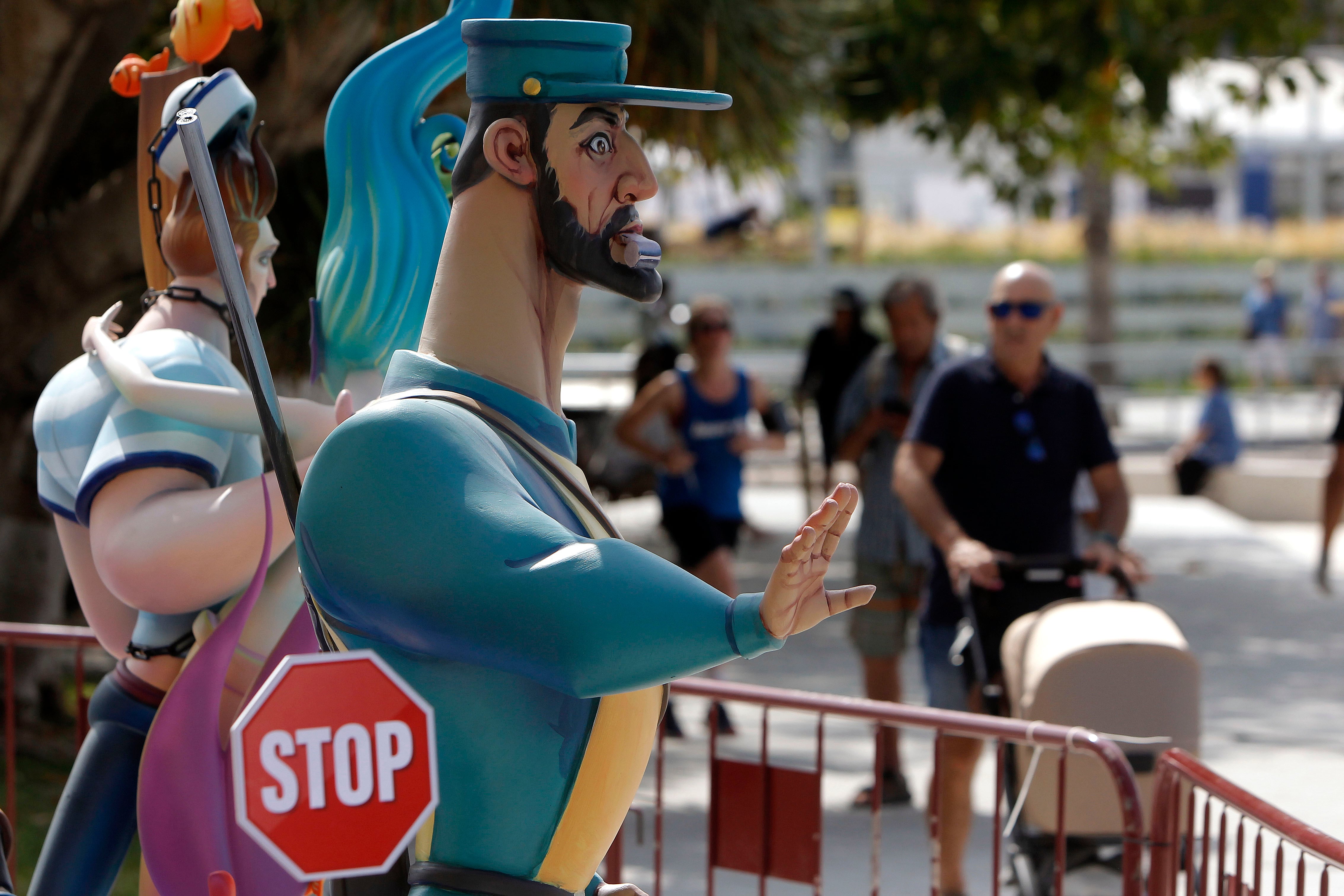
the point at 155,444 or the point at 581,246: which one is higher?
the point at 581,246

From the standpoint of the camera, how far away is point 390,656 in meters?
1.71

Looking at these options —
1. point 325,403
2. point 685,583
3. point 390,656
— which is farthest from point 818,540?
point 325,403

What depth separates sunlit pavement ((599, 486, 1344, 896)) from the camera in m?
4.95

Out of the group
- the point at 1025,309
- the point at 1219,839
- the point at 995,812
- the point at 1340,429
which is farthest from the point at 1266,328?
the point at 1219,839

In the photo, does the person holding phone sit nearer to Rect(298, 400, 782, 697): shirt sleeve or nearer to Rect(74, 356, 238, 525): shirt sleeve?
Rect(74, 356, 238, 525): shirt sleeve

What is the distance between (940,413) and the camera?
460 cm

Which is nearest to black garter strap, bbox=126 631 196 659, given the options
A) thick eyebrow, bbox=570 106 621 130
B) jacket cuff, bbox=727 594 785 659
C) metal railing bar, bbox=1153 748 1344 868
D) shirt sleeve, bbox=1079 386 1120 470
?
thick eyebrow, bbox=570 106 621 130

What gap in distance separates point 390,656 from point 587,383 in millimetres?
11766

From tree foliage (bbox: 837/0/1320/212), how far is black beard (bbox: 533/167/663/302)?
5.78 metres

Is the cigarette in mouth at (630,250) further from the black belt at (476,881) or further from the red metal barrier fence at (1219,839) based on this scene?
the red metal barrier fence at (1219,839)

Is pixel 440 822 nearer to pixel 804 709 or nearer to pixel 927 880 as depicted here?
pixel 804 709

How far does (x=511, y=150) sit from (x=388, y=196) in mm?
763

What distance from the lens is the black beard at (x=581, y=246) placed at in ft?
5.90

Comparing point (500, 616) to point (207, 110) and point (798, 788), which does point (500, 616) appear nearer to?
point (207, 110)
